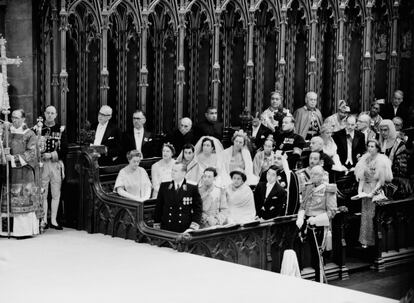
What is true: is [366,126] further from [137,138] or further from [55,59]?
[55,59]

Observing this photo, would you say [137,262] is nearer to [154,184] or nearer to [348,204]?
[154,184]

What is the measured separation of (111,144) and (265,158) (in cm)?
232

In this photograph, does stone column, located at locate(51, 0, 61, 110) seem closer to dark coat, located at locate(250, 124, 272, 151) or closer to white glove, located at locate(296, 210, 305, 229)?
dark coat, located at locate(250, 124, 272, 151)

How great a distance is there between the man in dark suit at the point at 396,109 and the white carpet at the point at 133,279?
20.8 feet

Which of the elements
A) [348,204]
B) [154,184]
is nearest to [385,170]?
[348,204]

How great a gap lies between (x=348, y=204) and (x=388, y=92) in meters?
4.73

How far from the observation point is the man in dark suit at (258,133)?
14.8m

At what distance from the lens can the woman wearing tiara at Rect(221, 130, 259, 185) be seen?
1398cm

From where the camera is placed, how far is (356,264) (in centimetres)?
1396

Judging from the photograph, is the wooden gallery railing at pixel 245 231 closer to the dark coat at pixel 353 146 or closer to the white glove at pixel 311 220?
the white glove at pixel 311 220

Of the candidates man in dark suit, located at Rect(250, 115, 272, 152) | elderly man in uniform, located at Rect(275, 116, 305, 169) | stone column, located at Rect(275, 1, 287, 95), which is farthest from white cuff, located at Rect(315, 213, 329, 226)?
stone column, located at Rect(275, 1, 287, 95)

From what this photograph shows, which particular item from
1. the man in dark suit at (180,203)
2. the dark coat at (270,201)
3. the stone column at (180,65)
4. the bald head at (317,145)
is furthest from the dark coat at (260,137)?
the man in dark suit at (180,203)

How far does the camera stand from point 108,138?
14.3 meters

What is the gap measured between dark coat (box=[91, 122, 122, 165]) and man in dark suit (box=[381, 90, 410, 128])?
5.22m
